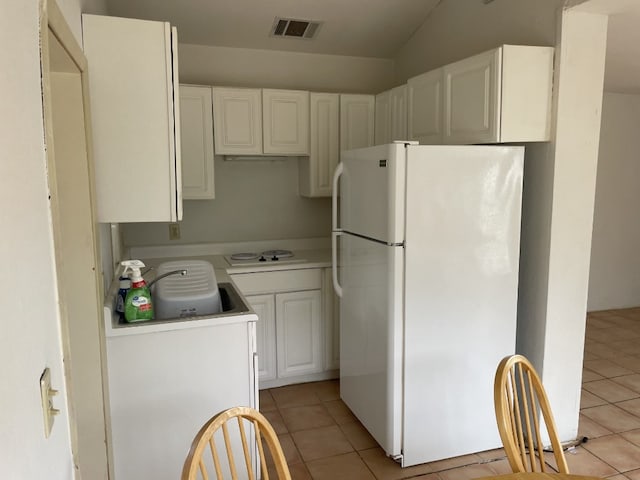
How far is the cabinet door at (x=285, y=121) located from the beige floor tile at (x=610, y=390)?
8.35 ft

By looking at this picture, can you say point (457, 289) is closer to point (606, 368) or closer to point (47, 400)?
point (47, 400)

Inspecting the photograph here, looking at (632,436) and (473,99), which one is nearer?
(473,99)

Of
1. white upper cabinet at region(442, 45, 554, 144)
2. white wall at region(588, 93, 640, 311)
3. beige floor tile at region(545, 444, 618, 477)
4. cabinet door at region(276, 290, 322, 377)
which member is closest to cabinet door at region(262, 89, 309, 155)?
cabinet door at region(276, 290, 322, 377)

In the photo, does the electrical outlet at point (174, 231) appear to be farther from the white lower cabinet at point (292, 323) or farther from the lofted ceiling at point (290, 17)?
the lofted ceiling at point (290, 17)

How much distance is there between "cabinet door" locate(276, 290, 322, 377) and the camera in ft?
10.6

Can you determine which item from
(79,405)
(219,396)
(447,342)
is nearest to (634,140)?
(447,342)

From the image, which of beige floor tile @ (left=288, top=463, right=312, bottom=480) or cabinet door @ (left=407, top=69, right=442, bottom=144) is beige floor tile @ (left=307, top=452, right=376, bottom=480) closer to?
beige floor tile @ (left=288, top=463, right=312, bottom=480)

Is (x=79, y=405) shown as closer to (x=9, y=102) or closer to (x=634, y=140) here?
(x=9, y=102)

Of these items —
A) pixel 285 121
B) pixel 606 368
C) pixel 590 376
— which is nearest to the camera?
pixel 285 121

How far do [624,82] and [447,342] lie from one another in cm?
313

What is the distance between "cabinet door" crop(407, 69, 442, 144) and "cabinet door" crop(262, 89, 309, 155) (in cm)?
76

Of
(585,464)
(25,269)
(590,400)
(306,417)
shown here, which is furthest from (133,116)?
(590,400)

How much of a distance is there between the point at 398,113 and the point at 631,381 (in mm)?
2452

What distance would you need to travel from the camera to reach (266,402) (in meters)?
3.12
